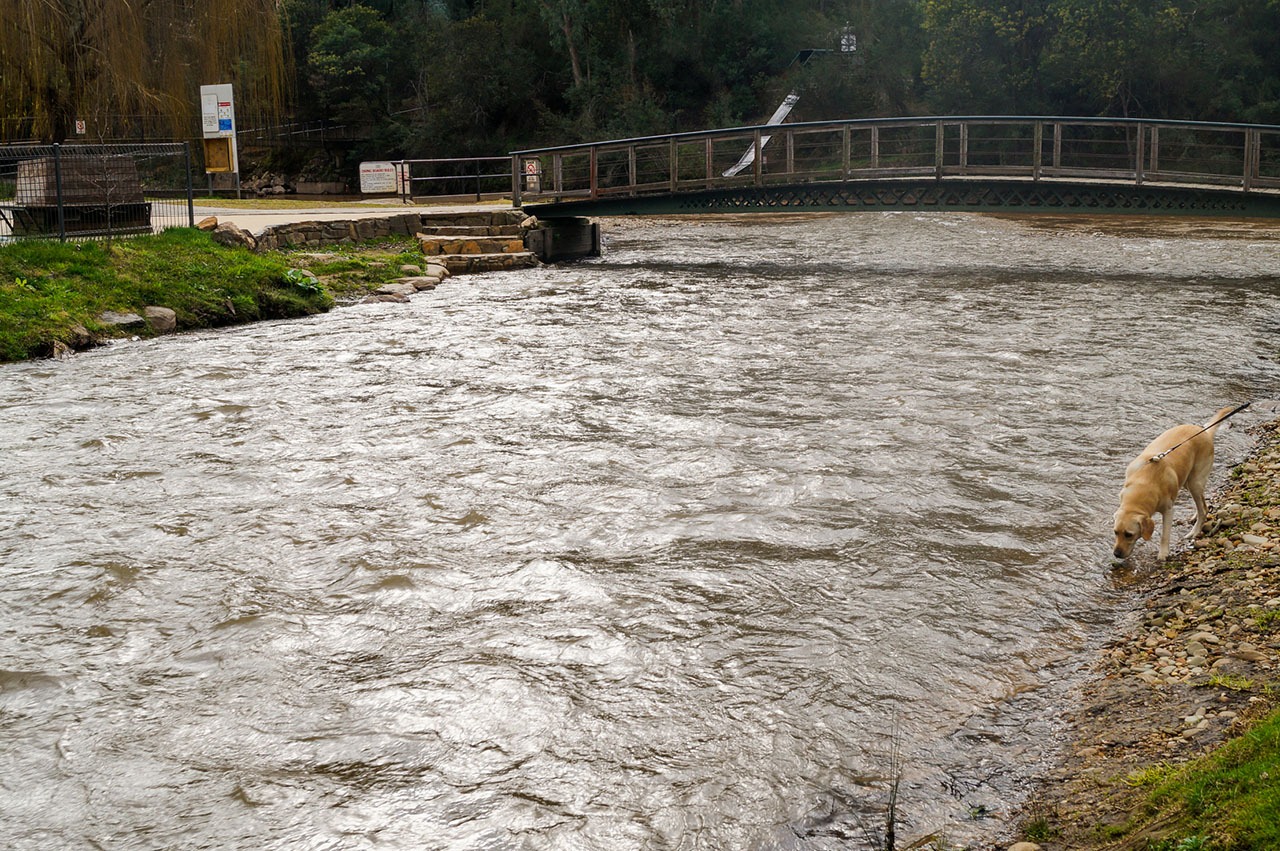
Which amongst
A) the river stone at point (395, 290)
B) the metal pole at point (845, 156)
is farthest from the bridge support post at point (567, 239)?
the river stone at point (395, 290)

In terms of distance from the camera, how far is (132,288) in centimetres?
1653

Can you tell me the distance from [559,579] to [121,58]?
1889 cm

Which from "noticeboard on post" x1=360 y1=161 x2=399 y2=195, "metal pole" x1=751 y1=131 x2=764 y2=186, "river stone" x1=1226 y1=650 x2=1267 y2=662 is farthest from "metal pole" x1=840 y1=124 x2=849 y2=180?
"river stone" x1=1226 y1=650 x2=1267 y2=662

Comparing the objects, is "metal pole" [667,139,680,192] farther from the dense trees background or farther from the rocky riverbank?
the dense trees background

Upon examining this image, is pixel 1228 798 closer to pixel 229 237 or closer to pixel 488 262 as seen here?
pixel 229 237

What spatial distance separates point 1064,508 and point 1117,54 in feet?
124

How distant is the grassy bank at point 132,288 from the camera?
14828 millimetres

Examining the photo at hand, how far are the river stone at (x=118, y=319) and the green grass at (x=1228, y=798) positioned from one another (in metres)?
14.2

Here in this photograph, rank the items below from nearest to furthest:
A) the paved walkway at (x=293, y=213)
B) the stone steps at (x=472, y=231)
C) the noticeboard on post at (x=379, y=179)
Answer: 1. the paved walkway at (x=293, y=213)
2. the stone steps at (x=472, y=231)
3. the noticeboard on post at (x=379, y=179)

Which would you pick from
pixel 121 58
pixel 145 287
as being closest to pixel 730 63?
pixel 121 58

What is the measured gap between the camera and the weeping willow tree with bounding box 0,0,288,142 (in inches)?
848

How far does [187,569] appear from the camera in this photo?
25.7 ft

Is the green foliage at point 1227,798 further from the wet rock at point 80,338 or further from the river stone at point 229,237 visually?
the river stone at point 229,237

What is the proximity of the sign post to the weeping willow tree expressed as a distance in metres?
1.10
